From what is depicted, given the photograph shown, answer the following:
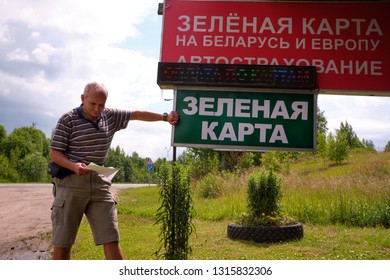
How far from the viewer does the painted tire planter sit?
211 inches

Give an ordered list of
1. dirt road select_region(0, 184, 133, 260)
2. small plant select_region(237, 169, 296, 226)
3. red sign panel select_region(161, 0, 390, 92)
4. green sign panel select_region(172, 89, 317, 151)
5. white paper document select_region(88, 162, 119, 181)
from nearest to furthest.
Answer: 1. white paper document select_region(88, 162, 119, 181)
2. green sign panel select_region(172, 89, 317, 151)
3. red sign panel select_region(161, 0, 390, 92)
4. dirt road select_region(0, 184, 133, 260)
5. small plant select_region(237, 169, 296, 226)

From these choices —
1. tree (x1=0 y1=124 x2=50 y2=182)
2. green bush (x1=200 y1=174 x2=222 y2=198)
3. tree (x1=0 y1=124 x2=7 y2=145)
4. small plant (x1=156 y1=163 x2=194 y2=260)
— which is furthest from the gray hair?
tree (x1=0 y1=124 x2=7 y2=145)

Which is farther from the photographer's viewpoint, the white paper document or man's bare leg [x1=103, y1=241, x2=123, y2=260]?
man's bare leg [x1=103, y1=241, x2=123, y2=260]

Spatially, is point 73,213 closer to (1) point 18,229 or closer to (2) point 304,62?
(2) point 304,62

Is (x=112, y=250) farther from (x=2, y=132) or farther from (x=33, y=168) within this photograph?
(x=2, y=132)

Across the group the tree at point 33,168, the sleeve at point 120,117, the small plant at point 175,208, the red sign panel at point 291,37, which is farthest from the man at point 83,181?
the tree at point 33,168

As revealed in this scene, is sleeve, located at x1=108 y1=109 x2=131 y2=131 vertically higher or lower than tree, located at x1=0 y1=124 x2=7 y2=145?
lower

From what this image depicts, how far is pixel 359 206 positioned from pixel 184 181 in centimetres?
516

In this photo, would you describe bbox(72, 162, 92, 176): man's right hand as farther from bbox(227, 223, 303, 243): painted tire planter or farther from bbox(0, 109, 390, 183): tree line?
bbox(0, 109, 390, 183): tree line

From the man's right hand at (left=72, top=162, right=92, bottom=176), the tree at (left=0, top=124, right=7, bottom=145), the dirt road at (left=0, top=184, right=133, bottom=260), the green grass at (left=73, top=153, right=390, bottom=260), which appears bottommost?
the dirt road at (left=0, top=184, right=133, bottom=260)

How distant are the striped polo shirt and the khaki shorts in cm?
15

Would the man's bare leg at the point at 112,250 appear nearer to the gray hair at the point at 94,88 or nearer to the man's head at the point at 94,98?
the man's head at the point at 94,98

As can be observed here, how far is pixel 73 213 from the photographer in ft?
8.70

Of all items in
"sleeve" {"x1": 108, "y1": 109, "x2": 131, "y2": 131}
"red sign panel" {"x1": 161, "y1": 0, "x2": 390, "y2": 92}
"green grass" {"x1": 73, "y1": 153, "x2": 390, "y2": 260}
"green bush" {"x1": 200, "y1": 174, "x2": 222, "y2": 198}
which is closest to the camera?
"sleeve" {"x1": 108, "y1": 109, "x2": 131, "y2": 131}
